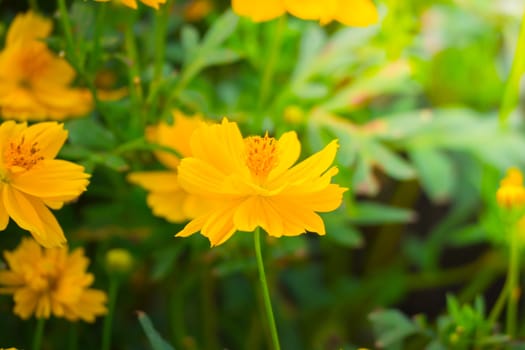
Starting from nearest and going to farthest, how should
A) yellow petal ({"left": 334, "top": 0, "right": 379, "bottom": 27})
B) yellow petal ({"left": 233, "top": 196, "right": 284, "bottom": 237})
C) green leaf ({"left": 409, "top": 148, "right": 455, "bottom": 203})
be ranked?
yellow petal ({"left": 233, "top": 196, "right": 284, "bottom": 237}) < yellow petal ({"left": 334, "top": 0, "right": 379, "bottom": 27}) < green leaf ({"left": 409, "top": 148, "right": 455, "bottom": 203})

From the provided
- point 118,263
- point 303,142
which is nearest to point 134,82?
point 118,263

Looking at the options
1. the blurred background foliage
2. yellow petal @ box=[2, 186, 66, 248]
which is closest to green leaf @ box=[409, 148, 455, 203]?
the blurred background foliage

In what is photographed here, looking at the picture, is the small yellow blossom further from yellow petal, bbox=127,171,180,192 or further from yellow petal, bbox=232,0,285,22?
yellow petal, bbox=232,0,285,22

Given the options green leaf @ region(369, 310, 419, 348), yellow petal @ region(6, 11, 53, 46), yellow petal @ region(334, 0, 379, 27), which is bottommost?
green leaf @ region(369, 310, 419, 348)

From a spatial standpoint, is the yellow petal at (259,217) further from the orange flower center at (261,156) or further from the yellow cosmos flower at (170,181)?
the yellow cosmos flower at (170,181)

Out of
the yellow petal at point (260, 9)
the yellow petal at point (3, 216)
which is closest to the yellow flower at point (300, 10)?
the yellow petal at point (260, 9)

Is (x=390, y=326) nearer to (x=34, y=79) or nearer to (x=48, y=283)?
(x=48, y=283)

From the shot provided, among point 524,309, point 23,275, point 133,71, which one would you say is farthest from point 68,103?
point 524,309

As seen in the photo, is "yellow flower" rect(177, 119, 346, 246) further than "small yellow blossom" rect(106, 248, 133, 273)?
No
